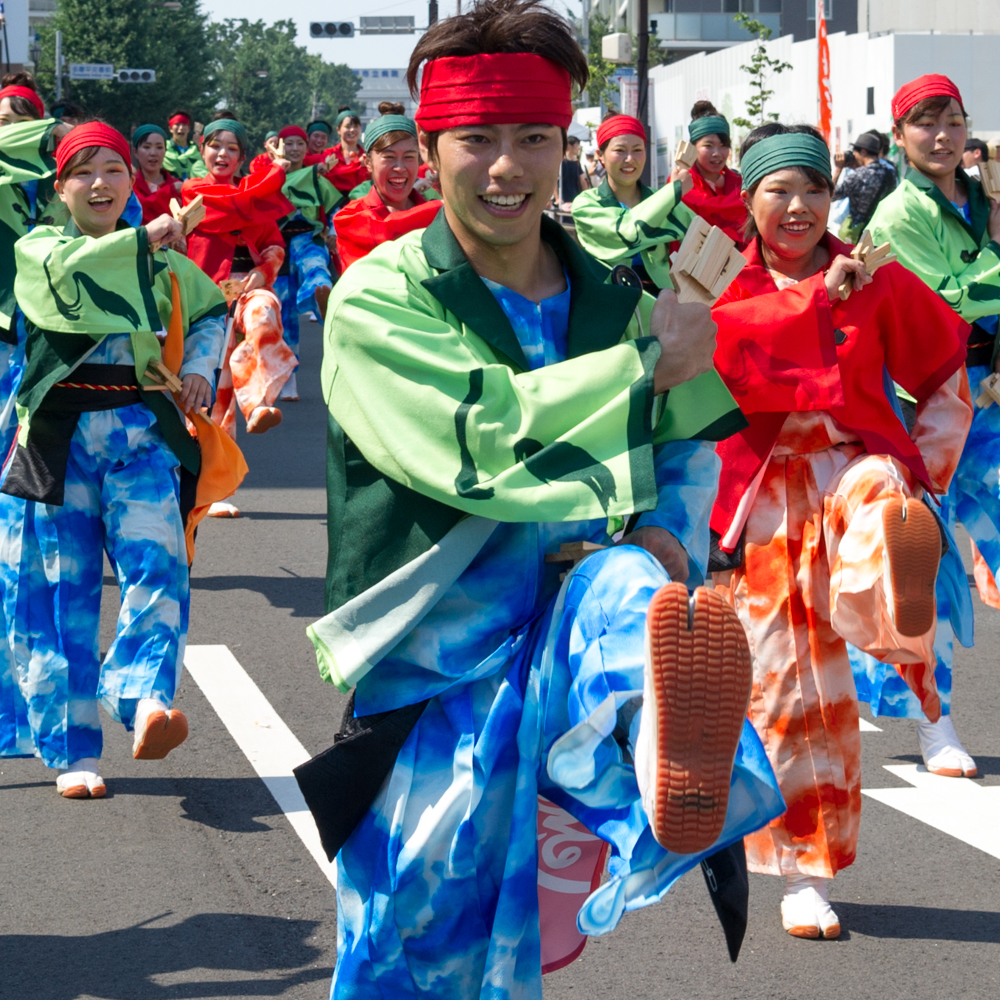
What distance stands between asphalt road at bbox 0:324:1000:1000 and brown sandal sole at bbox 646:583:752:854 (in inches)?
73.4

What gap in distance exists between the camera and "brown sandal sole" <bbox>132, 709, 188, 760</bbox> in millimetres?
4875

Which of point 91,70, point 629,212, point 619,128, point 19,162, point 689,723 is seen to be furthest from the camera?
point 91,70

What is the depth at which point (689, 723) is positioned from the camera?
2.22 meters

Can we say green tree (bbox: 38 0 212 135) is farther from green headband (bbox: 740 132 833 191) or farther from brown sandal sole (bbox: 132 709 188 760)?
A: green headband (bbox: 740 132 833 191)

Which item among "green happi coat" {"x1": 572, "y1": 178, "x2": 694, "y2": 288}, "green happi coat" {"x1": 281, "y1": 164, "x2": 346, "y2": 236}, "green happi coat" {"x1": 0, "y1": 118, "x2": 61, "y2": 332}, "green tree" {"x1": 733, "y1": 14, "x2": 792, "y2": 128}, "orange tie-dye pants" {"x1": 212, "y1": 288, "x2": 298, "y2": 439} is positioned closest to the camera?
"green happi coat" {"x1": 0, "y1": 118, "x2": 61, "y2": 332}

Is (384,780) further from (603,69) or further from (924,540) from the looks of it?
(603,69)

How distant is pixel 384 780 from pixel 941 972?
1.99 metres

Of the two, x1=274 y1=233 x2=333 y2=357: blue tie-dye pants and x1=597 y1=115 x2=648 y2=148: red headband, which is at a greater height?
x1=597 y1=115 x2=648 y2=148: red headband

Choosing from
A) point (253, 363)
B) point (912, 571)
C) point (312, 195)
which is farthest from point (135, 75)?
point (912, 571)

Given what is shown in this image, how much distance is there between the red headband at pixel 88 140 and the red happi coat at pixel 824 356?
2138 mm

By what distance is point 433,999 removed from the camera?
2689mm

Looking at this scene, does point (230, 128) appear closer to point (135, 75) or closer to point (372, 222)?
point (372, 222)

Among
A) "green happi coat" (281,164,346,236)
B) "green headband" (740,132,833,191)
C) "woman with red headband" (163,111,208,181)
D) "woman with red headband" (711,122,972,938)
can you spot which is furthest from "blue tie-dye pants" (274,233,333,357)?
"woman with red headband" (711,122,972,938)

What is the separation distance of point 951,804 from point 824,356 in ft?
6.19
